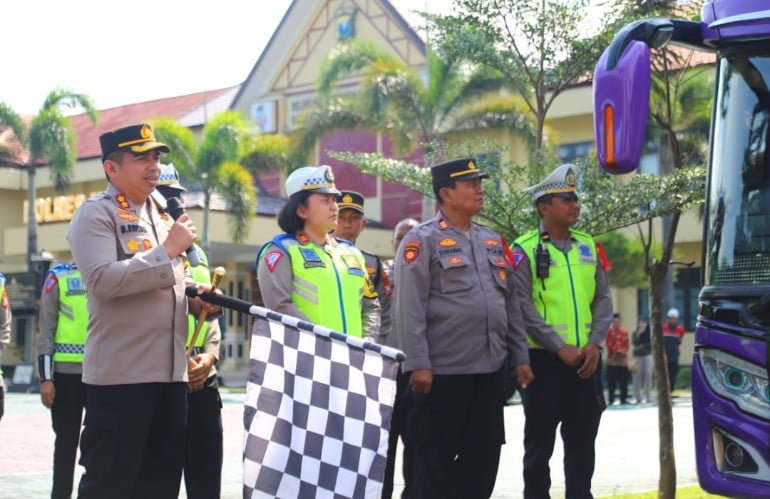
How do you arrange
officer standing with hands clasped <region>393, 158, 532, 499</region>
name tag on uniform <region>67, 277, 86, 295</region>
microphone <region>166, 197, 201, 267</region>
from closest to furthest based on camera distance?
microphone <region>166, 197, 201, 267</region>, officer standing with hands clasped <region>393, 158, 532, 499</region>, name tag on uniform <region>67, 277, 86, 295</region>

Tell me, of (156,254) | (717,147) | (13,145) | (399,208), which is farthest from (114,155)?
(13,145)

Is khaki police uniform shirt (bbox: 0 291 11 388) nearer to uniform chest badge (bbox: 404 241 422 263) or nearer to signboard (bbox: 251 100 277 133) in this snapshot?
uniform chest badge (bbox: 404 241 422 263)

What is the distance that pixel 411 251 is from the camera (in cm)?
780

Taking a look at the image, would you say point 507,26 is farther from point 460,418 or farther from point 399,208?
point 399,208

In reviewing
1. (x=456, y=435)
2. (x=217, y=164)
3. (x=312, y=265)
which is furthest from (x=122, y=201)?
(x=217, y=164)

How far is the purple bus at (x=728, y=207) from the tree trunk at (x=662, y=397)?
3.03 metres

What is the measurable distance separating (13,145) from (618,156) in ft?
148

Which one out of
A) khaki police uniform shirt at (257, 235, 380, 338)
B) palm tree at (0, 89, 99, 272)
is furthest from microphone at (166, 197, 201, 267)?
palm tree at (0, 89, 99, 272)

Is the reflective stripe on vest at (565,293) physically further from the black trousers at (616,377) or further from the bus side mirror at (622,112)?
the black trousers at (616,377)

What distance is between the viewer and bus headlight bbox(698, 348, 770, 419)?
5887 mm

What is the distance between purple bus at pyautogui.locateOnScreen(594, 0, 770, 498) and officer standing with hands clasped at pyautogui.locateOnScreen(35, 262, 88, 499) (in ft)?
15.6

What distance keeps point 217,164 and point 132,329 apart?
1213 inches

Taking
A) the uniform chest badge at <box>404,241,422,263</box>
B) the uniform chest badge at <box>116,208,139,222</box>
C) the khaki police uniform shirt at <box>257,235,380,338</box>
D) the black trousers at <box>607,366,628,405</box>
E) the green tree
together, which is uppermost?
the green tree

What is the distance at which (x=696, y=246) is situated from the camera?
38656 mm
